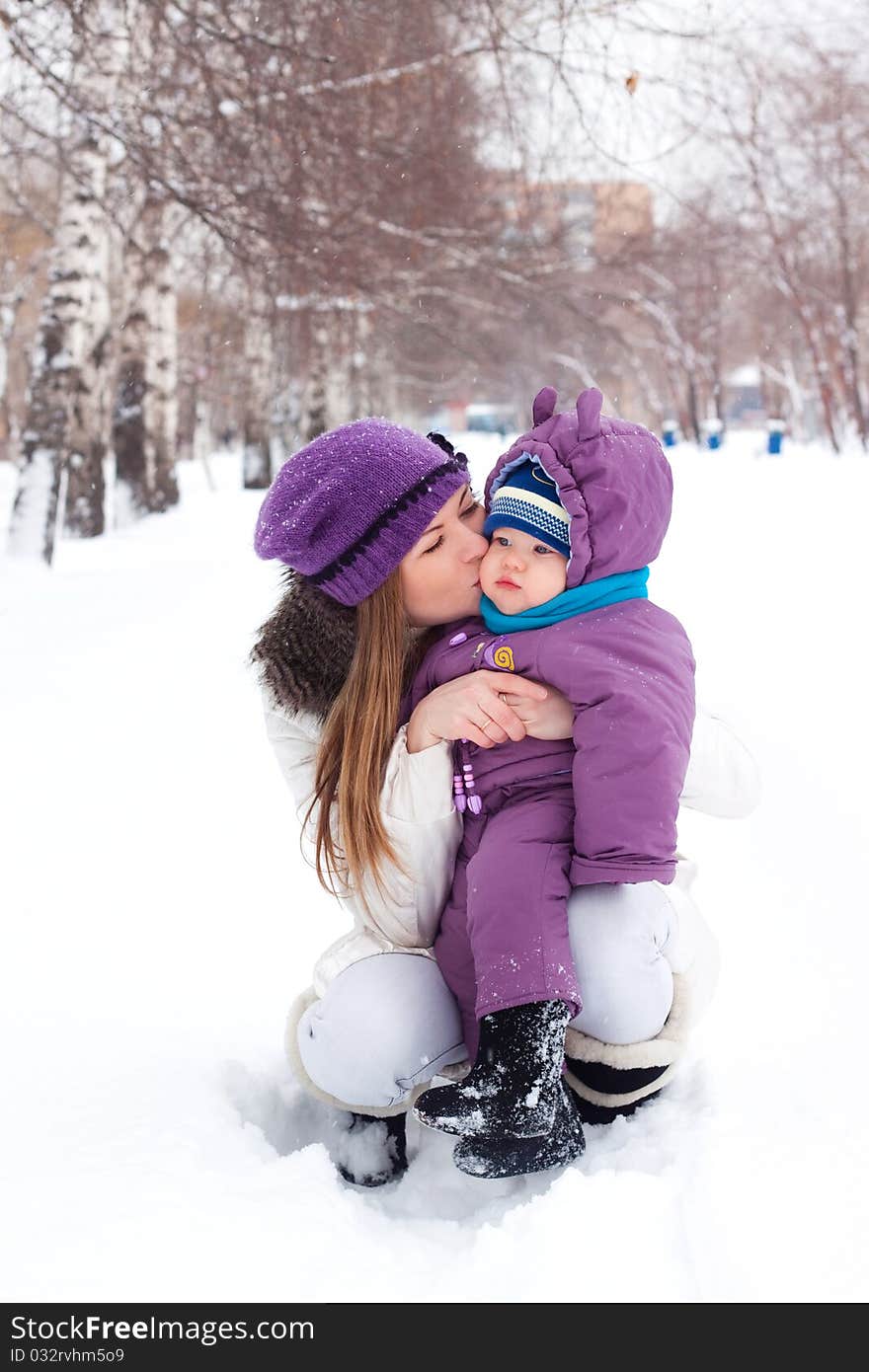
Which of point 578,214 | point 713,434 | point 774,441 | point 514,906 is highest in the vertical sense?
point 578,214

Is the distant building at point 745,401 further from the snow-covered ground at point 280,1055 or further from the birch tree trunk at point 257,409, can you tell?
the snow-covered ground at point 280,1055

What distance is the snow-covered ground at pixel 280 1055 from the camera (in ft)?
5.10

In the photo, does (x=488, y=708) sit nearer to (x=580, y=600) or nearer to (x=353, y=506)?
(x=580, y=600)

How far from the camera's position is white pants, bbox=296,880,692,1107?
72.6 inches

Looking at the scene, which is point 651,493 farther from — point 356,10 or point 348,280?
point 348,280

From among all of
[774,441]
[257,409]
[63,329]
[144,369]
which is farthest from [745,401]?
[63,329]

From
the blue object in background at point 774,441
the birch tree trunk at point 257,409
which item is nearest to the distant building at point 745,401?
the blue object in background at point 774,441

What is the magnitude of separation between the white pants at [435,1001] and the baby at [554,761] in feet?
0.17

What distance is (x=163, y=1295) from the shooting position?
59.2 inches

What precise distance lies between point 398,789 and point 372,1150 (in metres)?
0.59

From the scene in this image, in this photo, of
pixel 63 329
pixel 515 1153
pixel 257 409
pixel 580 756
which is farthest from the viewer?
pixel 257 409

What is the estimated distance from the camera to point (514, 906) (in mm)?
1772

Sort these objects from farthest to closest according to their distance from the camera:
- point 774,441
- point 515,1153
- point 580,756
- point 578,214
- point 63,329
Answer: point 774,441, point 578,214, point 63,329, point 580,756, point 515,1153
